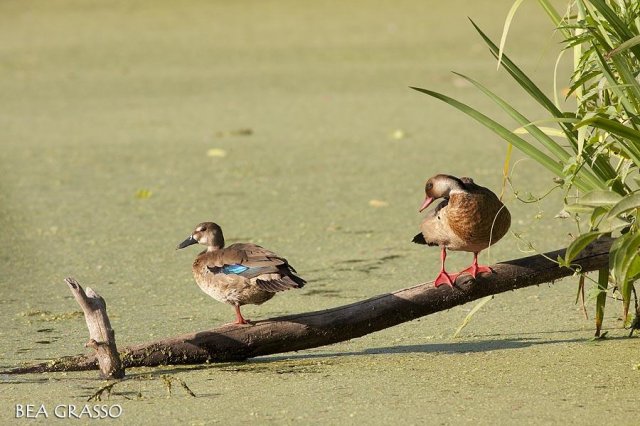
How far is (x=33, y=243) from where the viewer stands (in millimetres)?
4551

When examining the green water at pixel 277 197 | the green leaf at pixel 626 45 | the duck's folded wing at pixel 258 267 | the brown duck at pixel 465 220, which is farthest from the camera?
the brown duck at pixel 465 220

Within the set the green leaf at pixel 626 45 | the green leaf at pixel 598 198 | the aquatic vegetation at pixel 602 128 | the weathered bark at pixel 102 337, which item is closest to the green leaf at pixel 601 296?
the aquatic vegetation at pixel 602 128

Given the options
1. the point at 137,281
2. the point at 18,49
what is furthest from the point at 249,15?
the point at 137,281

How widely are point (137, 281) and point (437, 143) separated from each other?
2860 mm

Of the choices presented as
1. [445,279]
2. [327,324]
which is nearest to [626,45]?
[445,279]

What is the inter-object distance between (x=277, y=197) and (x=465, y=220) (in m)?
2.44

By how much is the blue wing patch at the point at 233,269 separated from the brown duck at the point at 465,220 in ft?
1.57

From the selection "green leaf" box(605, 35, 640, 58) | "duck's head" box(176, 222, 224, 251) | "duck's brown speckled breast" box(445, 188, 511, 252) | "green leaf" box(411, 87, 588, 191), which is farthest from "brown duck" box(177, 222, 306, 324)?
"green leaf" box(605, 35, 640, 58)

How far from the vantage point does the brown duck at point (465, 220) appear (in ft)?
9.52

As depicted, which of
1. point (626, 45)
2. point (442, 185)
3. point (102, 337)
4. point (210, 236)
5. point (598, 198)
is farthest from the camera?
point (210, 236)

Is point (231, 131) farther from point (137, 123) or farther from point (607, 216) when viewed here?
point (607, 216)

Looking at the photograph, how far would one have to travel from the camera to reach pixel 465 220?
291 centimetres

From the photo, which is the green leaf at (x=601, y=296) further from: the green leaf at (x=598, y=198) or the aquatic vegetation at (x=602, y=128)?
the green leaf at (x=598, y=198)

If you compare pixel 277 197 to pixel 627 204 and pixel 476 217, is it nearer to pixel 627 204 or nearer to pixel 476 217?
pixel 476 217
